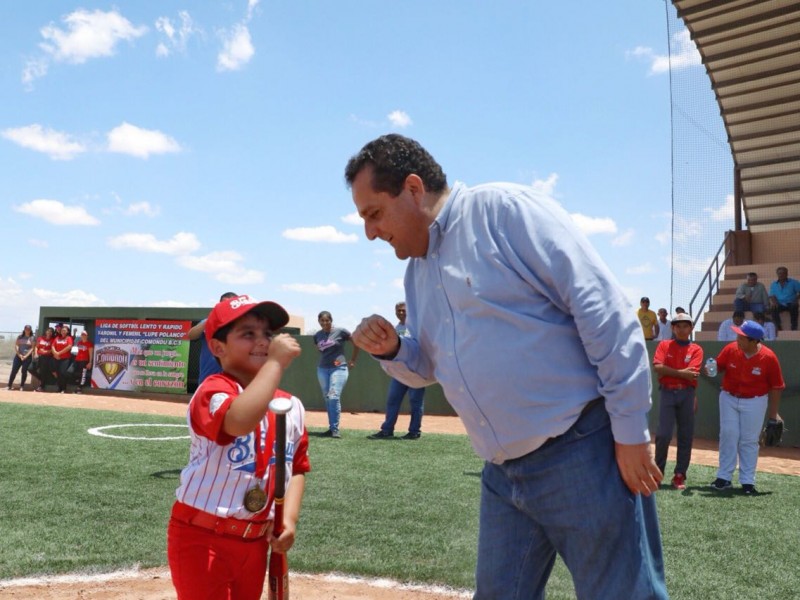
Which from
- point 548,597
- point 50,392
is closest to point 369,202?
point 548,597

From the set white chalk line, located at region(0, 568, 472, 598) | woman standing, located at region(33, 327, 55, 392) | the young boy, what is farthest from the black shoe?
woman standing, located at region(33, 327, 55, 392)

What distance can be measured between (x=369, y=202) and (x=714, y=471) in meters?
8.93

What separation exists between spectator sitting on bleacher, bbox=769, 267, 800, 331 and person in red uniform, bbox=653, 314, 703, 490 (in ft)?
33.2

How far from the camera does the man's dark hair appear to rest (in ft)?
7.81

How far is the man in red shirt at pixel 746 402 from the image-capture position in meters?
8.15

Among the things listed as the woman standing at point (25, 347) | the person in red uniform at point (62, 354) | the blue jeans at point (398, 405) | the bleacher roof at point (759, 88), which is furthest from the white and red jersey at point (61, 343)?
the bleacher roof at point (759, 88)

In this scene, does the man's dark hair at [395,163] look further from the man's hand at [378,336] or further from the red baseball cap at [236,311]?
the red baseball cap at [236,311]

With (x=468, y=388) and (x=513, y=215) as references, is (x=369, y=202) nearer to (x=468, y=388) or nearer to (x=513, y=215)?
(x=513, y=215)

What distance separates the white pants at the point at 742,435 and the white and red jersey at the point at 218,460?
22.9ft

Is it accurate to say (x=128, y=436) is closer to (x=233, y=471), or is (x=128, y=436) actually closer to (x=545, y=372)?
(x=233, y=471)

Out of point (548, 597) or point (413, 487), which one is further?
point (413, 487)

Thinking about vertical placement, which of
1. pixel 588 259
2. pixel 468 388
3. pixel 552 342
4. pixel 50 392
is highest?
pixel 588 259

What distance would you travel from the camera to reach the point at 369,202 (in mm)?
2414

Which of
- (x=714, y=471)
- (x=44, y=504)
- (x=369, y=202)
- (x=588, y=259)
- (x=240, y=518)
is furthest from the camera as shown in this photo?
(x=714, y=471)
